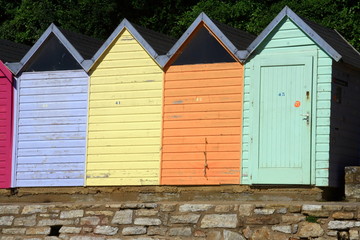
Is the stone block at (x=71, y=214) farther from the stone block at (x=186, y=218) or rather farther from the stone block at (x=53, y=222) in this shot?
the stone block at (x=186, y=218)

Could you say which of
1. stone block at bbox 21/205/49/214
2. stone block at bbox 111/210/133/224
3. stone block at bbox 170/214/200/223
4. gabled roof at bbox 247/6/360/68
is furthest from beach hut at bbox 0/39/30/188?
gabled roof at bbox 247/6/360/68

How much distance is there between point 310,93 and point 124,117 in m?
3.51

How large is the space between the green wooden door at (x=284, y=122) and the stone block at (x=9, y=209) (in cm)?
437

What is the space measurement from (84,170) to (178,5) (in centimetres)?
815

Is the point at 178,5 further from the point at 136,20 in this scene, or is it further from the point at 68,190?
the point at 68,190

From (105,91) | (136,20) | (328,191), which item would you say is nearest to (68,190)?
(105,91)

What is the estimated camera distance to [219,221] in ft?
54.8

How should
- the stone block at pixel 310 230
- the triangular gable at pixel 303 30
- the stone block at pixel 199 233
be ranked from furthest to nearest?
the triangular gable at pixel 303 30
the stone block at pixel 199 233
the stone block at pixel 310 230

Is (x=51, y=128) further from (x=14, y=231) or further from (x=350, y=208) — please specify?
(x=350, y=208)

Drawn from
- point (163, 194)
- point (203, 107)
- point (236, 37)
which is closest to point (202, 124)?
point (203, 107)

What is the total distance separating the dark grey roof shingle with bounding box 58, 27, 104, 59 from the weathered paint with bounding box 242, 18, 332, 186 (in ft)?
10.9

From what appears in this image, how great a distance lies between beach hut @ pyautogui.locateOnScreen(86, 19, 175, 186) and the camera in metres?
18.4

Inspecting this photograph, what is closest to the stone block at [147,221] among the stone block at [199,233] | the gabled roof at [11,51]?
the stone block at [199,233]

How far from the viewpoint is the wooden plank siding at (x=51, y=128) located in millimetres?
19062
